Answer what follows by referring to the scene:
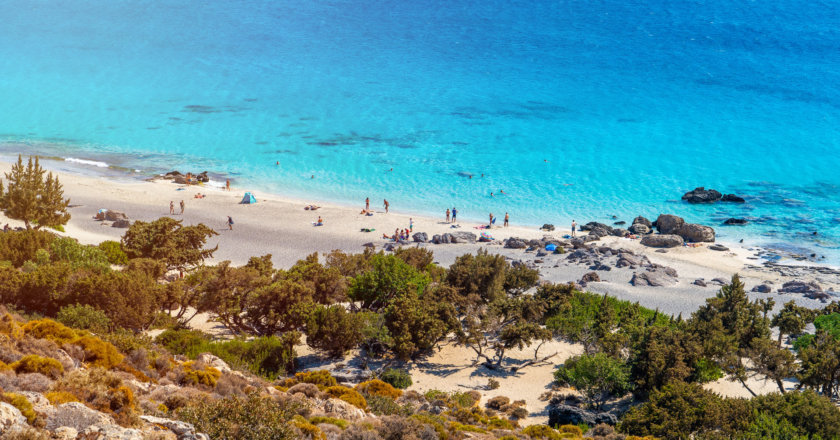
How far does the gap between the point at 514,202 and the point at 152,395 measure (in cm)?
4844

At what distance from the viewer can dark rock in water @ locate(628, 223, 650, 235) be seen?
51.3 meters

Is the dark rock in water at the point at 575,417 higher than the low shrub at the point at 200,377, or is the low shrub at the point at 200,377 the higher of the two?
the low shrub at the point at 200,377

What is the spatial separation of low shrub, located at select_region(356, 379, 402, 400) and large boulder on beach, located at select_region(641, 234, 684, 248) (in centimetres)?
3295

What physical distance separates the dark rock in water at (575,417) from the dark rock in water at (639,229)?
32313mm

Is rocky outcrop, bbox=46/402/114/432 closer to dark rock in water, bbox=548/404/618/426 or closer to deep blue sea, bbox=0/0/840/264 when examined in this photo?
dark rock in water, bbox=548/404/618/426

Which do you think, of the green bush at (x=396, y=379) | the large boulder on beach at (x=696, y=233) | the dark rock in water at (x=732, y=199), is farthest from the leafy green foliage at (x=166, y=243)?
the dark rock in water at (x=732, y=199)

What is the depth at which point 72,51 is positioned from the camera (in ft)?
403

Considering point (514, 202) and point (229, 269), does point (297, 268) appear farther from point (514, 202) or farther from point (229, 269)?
point (514, 202)

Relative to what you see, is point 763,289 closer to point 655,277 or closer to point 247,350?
point 655,277

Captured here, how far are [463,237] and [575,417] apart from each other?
89.6 feet

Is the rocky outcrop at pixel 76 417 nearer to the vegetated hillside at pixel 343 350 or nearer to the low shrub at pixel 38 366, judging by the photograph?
the vegetated hillside at pixel 343 350

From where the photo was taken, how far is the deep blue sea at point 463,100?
212 feet

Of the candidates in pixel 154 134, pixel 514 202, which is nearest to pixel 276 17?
pixel 154 134

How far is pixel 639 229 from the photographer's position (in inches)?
2029
